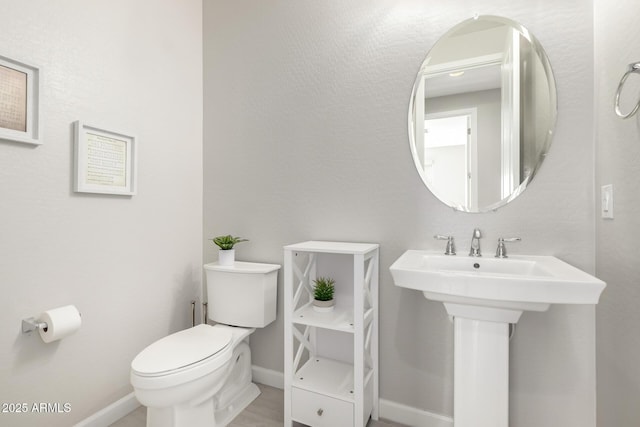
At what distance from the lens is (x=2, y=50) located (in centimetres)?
117

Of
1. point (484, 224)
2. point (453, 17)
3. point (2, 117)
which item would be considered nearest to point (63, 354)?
point (2, 117)

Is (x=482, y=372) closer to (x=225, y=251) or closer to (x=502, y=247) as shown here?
(x=502, y=247)

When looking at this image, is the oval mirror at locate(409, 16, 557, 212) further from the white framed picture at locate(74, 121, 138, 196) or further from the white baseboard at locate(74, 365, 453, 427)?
the white framed picture at locate(74, 121, 138, 196)

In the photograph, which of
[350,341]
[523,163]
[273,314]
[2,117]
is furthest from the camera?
[273,314]

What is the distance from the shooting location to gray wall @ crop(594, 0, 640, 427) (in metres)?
0.97

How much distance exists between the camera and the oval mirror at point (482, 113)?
1.34m

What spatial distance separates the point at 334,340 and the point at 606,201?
1.40 metres

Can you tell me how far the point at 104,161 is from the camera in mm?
1519

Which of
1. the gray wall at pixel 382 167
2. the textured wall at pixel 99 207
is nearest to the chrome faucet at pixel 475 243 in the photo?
the gray wall at pixel 382 167

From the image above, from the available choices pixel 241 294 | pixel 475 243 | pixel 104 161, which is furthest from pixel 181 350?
pixel 475 243

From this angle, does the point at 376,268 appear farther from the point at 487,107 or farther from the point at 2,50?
the point at 2,50

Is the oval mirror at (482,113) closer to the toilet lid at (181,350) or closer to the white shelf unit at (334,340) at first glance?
the white shelf unit at (334,340)

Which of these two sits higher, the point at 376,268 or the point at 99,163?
the point at 99,163

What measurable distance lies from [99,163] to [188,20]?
1.20 m
